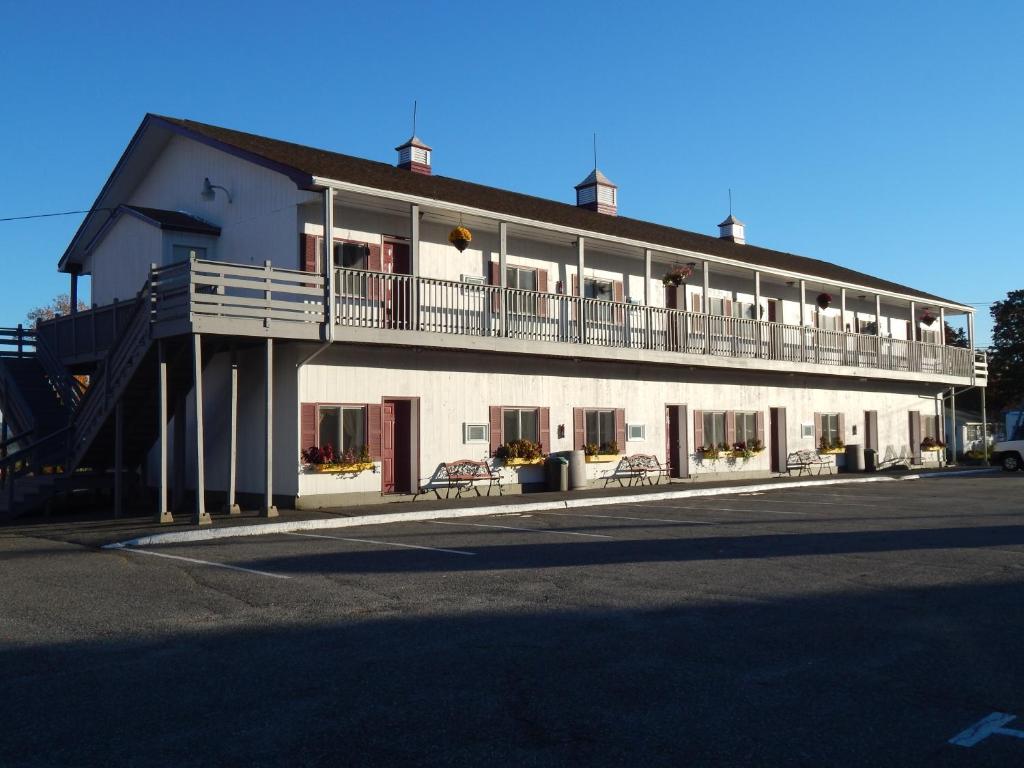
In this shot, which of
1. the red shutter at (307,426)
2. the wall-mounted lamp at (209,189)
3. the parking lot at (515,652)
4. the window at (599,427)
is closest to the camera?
the parking lot at (515,652)

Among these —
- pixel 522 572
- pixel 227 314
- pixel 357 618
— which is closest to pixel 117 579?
pixel 357 618

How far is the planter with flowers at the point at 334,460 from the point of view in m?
18.8

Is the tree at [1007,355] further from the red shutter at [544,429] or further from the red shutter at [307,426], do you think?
the red shutter at [307,426]

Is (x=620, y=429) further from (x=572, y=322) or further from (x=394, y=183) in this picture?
(x=394, y=183)

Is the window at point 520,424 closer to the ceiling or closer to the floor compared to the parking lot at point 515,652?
closer to the ceiling

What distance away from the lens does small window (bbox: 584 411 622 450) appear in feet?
80.6

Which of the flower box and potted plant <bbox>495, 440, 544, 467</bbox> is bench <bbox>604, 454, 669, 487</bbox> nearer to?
the flower box

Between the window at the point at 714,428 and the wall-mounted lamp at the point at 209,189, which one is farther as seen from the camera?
the window at the point at 714,428

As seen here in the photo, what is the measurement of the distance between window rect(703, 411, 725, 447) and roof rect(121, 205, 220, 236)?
1416 cm

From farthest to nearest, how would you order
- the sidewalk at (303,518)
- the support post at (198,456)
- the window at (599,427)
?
1. the window at (599,427)
2. the support post at (198,456)
3. the sidewalk at (303,518)

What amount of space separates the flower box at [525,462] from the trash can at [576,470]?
820mm

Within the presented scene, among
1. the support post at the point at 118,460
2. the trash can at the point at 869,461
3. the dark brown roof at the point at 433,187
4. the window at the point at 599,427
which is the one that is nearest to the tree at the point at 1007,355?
the trash can at the point at 869,461

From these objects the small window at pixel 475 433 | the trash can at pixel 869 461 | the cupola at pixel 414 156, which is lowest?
the trash can at pixel 869 461

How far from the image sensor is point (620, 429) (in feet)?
82.8
